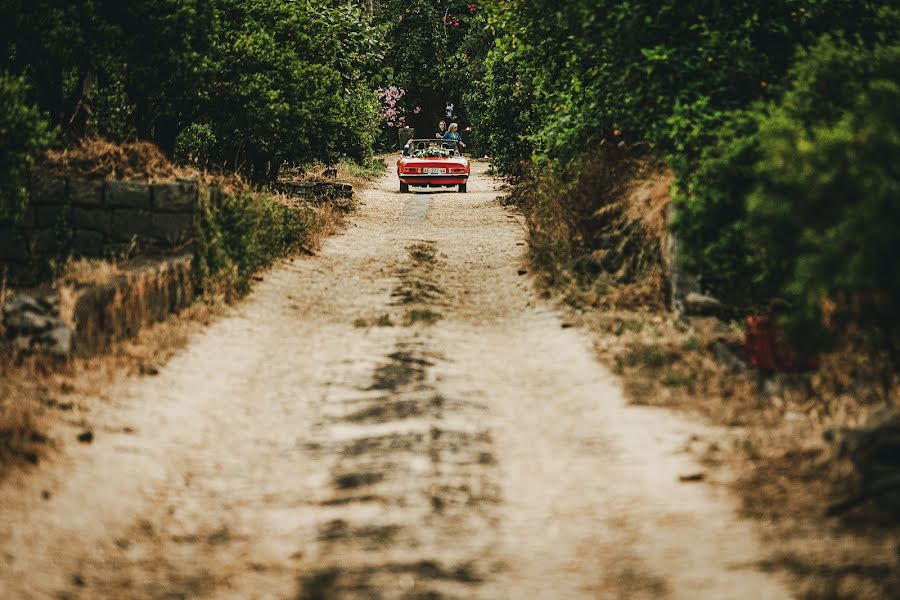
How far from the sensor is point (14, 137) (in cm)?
1021

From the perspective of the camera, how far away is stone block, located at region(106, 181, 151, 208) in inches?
456

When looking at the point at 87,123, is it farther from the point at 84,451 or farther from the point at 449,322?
the point at 84,451

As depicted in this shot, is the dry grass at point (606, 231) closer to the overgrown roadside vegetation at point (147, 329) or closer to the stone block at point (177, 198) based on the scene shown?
the overgrown roadside vegetation at point (147, 329)

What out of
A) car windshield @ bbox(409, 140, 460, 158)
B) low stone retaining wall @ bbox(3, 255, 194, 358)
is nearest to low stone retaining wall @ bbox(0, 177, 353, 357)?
low stone retaining wall @ bbox(3, 255, 194, 358)

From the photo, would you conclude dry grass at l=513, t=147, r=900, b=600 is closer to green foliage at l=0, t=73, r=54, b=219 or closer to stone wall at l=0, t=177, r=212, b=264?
stone wall at l=0, t=177, r=212, b=264

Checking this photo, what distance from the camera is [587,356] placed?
9.18 m

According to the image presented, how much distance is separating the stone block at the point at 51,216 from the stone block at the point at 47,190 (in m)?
0.05

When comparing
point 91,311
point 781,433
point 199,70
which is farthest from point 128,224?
point 781,433

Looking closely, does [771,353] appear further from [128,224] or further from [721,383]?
[128,224]

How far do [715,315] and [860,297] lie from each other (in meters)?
3.28

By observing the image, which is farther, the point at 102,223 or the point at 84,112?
the point at 84,112

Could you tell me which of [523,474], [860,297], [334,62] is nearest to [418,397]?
[523,474]

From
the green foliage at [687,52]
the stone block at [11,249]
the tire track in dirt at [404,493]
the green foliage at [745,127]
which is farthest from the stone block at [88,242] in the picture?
the green foliage at [687,52]

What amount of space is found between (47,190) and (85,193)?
384 millimetres
